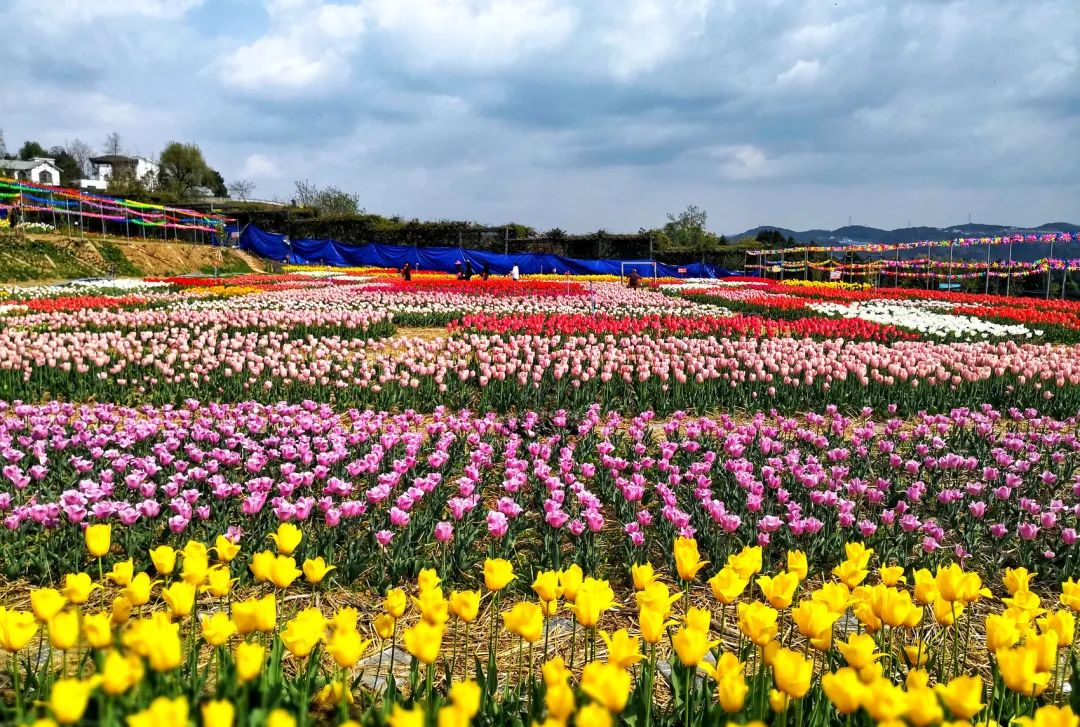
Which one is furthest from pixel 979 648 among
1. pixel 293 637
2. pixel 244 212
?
pixel 244 212

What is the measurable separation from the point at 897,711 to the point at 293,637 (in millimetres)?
1203

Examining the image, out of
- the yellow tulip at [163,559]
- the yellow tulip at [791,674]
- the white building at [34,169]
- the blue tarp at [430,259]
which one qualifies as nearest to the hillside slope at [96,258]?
the blue tarp at [430,259]

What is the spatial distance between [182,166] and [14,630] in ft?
317

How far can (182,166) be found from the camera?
3398 inches

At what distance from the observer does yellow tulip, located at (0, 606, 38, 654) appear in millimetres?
1596

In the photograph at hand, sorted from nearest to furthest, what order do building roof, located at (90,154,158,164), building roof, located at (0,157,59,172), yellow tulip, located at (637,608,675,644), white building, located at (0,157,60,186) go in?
1. yellow tulip, located at (637,608,675,644)
2. building roof, located at (0,157,59,172)
3. white building, located at (0,157,60,186)
4. building roof, located at (90,154,158,164)

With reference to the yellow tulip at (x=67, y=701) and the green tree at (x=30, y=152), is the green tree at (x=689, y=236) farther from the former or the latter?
the green tree at (x=30, y=152)

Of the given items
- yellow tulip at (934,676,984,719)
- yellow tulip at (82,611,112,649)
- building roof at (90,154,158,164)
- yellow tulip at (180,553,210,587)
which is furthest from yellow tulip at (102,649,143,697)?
building roof at (90,154,158,164)

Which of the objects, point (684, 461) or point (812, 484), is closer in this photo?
point (812, 484)

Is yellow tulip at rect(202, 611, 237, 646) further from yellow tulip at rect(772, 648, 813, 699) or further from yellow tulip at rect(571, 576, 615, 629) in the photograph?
yellow tulip at rect(772, 648, 813, 699)

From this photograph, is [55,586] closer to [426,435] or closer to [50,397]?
[426,435]

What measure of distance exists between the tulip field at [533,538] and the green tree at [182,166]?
85.0 m

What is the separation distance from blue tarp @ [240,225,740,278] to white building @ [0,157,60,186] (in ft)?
177

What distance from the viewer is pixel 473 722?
193 cm
